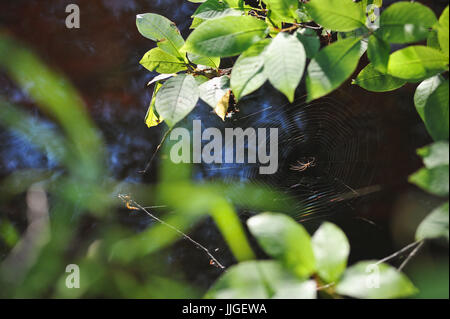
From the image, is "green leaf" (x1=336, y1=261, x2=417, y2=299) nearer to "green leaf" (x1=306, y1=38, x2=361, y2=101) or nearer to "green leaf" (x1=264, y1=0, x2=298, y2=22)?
"green leaf" (x1=306, y1=38, x2=361, y2=101)

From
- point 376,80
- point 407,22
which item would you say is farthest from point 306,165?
point 407,22

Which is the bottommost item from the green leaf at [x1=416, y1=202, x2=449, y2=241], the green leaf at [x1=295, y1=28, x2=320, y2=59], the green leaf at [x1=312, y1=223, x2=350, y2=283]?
the green leaf at [x1=312, y1=223, x2=350, y2=283]

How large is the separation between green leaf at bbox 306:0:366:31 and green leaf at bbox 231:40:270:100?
0.06 metres

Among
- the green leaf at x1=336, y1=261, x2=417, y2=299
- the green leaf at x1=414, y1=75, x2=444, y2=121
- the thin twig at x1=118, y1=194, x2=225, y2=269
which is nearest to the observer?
the green leaf at x1=336, y1=261, x2=417, y2=299

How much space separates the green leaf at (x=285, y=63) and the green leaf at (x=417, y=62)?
0.38ft

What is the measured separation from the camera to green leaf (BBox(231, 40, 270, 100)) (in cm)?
29

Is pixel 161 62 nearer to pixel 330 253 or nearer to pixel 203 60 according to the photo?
pixel 203 60

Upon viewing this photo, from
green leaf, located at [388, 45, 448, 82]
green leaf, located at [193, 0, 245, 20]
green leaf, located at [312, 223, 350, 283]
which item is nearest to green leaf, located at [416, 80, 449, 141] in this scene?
green leaf, located at [388, 45, 448, 82]

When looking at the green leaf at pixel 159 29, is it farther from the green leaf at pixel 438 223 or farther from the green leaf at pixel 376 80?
the green leaf at pixel 438 223

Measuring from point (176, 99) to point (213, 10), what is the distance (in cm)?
13

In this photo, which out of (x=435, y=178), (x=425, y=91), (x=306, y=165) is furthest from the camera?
(x=306, y=165)

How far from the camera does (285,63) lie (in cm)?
26
